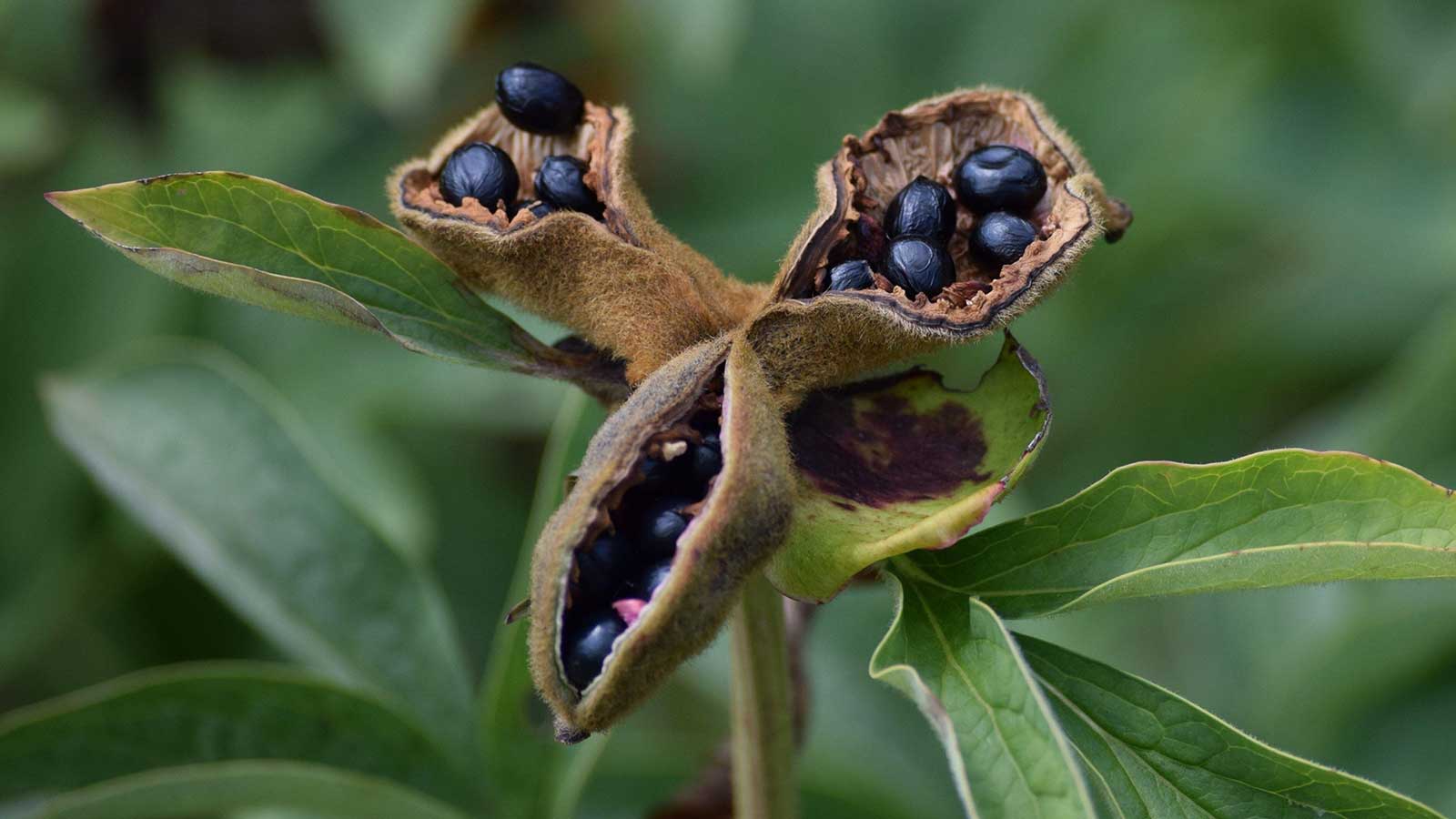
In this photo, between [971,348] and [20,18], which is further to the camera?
[971,348]

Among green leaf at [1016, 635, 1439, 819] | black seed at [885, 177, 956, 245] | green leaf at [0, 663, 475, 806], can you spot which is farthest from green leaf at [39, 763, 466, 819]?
black seed at [885, 177, 956, 245]

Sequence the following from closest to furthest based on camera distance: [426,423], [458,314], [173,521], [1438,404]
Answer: [458,314], [173,521], [1438,404], [426,423]

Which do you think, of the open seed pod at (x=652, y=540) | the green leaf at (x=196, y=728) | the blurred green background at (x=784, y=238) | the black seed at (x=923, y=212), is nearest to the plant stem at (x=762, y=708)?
the open seed pod at (x=652, y=540)

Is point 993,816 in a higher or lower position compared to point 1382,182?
lower

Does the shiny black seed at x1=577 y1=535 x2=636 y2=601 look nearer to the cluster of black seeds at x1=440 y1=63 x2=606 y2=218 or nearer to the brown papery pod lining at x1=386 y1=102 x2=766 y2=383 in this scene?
the brown papery pod lining at x1=386 y1=102 x2=766 y2=383

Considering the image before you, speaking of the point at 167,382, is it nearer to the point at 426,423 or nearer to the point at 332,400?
the point at 332,400

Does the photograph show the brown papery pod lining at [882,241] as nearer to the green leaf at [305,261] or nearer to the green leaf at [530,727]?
Result: the green leaf at [305,261]

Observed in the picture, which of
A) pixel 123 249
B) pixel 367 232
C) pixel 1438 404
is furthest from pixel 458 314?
pixel 1438 404
